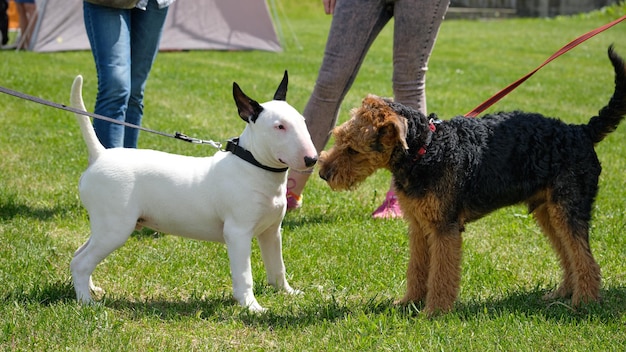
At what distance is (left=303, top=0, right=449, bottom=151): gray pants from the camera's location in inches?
192

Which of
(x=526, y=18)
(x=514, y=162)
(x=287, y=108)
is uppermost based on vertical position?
(x=287, y=108)

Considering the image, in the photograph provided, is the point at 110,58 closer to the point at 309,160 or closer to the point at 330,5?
the point at 330,5

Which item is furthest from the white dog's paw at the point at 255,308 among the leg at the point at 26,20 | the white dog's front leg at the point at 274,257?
the leg at the point at 26,20

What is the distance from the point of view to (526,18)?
94.5ft

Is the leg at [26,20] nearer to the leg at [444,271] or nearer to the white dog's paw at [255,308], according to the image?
the white dog's paw at [255,308]

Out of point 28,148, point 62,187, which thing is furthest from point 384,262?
point 28,148

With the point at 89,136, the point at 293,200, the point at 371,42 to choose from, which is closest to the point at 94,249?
the point at 89,136

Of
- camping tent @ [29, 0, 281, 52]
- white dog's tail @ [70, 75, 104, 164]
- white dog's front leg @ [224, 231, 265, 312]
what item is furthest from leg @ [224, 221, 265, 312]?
camping tent @ [29, 0, 281, 52]

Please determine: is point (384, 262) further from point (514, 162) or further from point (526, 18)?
point (526, 18)

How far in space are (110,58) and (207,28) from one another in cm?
1240

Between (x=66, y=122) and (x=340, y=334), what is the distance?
610cm

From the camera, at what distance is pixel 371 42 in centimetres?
506

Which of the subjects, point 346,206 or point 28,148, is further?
point 28,148

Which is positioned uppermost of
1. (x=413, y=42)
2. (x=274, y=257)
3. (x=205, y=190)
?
(x=413, y=42)
